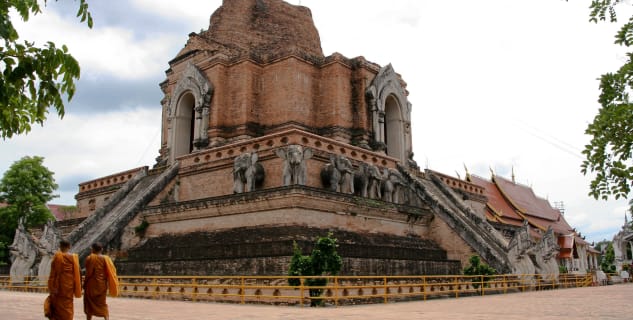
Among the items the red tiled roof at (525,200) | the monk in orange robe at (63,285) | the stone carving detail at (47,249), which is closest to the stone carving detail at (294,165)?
the stone carving detail at (47,249)

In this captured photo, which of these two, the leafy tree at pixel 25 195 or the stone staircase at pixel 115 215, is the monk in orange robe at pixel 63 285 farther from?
the leafy tree at pixel 25 195

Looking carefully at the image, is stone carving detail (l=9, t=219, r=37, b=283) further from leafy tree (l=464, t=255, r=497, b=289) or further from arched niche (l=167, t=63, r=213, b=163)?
leafy tree (l=464, t=255, r=497, b=289)

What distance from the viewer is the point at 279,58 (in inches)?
880

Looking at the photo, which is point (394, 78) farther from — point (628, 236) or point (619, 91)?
point (628, 236)

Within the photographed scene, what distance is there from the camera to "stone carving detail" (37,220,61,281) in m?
17.4

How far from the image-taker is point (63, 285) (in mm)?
7441

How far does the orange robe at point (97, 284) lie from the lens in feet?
25.8

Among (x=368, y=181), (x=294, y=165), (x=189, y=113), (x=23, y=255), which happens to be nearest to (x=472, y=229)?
(x=368, y=181)

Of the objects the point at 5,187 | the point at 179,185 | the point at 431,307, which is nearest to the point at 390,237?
A: the point at 431,307

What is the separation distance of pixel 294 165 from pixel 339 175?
169 cm

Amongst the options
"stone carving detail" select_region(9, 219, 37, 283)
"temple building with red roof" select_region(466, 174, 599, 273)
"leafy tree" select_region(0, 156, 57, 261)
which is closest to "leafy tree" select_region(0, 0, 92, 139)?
"stone carving detail" select_region(9, 219, 37, 283)

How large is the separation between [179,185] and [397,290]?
9660 millimetres

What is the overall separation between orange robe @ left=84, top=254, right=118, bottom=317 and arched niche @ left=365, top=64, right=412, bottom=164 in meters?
15.7

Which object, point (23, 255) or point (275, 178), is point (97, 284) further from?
point (23, 255)
